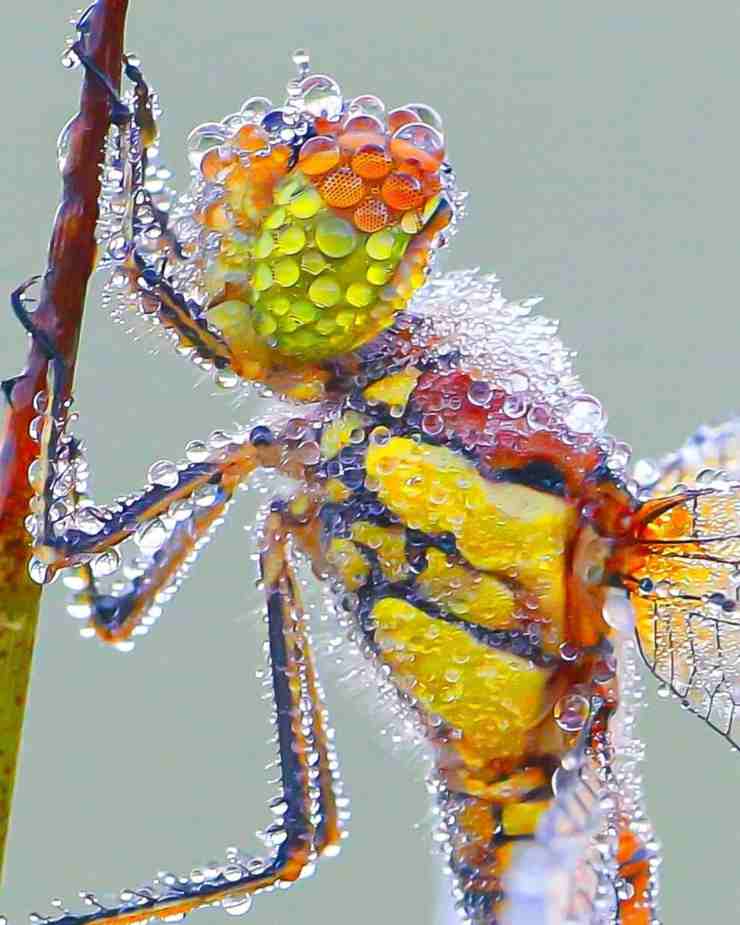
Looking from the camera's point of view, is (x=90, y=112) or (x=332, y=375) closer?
(x=90, y=112)

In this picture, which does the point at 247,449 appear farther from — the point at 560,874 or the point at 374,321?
the point at 560,874

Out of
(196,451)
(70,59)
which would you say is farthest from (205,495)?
(70,59)

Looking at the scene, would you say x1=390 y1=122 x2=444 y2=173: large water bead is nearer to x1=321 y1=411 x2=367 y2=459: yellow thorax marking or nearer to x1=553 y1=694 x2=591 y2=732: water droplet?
x1=321 y1=411 x2=367 y2=459: yellow thorax marking

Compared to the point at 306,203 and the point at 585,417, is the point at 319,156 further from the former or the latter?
the point at 585,417

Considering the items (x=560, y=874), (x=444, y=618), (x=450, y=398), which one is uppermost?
(x=450, y=398)

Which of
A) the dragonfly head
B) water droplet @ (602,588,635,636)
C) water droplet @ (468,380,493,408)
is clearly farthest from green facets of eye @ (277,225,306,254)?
water droplet @ (602,588,635,636)

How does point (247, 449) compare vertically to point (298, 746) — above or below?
above

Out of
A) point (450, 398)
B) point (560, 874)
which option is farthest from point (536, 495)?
point (560, 874)

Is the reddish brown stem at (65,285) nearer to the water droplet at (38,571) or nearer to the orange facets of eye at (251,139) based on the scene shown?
the water droplet at (38,571)
